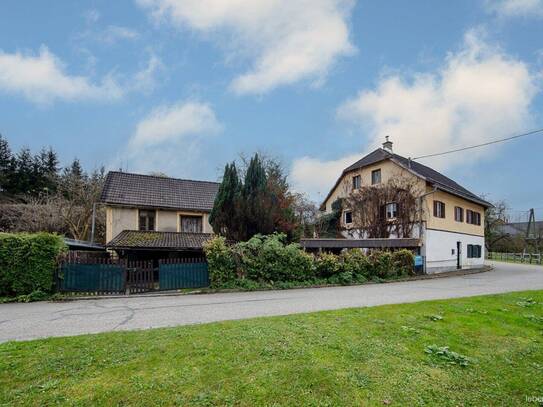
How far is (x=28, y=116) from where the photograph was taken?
1852 cm

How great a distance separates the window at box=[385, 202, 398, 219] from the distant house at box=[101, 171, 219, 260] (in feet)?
44.3

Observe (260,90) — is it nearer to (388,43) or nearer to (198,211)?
(388,43)

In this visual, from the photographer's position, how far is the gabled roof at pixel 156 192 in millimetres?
20297

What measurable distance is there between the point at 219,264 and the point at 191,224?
27.5 ft

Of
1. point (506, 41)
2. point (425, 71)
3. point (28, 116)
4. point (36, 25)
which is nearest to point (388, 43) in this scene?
point (425, 71)

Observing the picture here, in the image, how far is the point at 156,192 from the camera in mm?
21984

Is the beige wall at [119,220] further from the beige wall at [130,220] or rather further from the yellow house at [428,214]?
the yellow house at [428,214]

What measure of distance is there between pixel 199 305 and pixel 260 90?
10.7m

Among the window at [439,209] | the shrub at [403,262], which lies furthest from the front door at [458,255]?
the shrub at [403,262]

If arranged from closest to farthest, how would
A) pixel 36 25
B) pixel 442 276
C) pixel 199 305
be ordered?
pixel 199 305 < pixel 36 25 < pixel 442 276

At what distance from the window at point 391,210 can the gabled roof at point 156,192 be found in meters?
13.5

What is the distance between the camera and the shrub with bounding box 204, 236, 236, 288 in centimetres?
1389

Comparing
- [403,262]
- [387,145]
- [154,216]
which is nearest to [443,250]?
[403,262]

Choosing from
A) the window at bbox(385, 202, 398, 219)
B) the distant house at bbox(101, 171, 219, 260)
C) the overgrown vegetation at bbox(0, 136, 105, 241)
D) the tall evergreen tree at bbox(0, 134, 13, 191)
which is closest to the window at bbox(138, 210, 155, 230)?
the distant house at bbox(101, 171, 219, 260)
